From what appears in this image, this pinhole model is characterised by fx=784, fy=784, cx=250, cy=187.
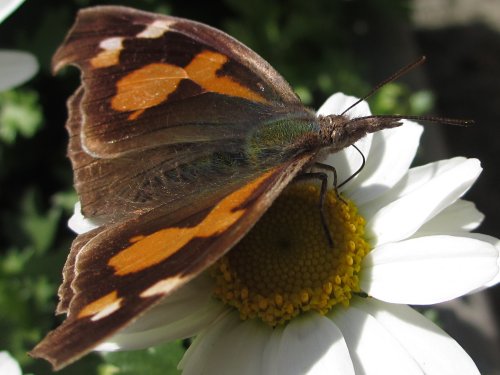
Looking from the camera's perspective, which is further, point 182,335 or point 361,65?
point 361,65

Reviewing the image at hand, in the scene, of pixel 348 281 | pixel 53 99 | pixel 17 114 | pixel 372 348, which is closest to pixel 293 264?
pixel 348 281

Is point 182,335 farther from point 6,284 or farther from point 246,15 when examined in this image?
point 246,15

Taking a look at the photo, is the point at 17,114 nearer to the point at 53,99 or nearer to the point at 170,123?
the point at 53,99

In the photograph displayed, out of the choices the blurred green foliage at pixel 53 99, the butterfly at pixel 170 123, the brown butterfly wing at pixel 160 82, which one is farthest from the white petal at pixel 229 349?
the blurred green foliage at pixel 53 99

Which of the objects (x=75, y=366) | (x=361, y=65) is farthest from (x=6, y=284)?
(x=361, y=65)

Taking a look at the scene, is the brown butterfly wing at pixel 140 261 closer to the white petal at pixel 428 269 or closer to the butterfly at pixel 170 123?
the butterfly at pixel 170 123

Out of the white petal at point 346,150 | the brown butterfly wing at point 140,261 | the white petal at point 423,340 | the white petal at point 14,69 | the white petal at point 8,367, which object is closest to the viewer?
the brown butterfly wing at point 140,261

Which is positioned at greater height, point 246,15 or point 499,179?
point 246,15
